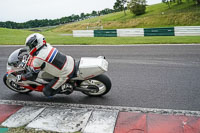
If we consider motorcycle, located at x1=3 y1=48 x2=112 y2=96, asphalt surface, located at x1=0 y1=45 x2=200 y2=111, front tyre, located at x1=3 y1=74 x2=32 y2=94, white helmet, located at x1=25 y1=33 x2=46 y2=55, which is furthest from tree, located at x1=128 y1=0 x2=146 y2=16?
white helmet, located at x1=25 y1=33 x2=46 y2=55

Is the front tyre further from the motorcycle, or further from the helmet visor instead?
the helmet visor

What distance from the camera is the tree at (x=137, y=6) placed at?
6156 centimetres

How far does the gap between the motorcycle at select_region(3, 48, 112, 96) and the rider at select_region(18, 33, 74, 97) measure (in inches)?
8.2

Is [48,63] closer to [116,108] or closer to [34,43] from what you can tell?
[34,43]

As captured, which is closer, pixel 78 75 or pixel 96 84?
pixel 78 75

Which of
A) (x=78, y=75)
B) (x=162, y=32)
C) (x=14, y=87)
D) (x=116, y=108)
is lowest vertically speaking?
(x=116, y=108)

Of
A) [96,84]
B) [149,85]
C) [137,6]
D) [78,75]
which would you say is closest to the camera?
[78,75]

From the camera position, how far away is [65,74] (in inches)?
208

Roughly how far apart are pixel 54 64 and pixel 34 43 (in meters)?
0.65

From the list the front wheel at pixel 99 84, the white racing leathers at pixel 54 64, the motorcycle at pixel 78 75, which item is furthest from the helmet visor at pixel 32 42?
the front wheel at pixel 99 84

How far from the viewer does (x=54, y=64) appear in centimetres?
508

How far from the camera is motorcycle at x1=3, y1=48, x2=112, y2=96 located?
17.3 feet

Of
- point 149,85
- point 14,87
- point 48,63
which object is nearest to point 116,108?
point 149,85

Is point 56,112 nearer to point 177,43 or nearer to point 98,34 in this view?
point 177,43
